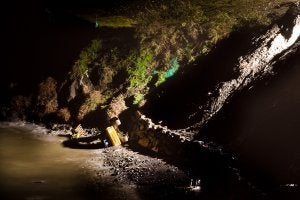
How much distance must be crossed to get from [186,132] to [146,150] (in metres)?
1.77

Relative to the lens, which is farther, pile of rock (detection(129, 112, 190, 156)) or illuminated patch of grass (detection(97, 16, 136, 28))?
illuminated patch of grass (detection(97, 16, 136, 28))

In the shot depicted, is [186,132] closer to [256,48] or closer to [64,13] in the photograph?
[256,48]

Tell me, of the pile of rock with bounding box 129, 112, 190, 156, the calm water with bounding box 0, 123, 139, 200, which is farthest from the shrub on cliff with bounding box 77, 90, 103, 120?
the pile of rock with bounding box 129, 112, 190, 156

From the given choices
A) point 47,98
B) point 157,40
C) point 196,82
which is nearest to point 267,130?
point 196,82

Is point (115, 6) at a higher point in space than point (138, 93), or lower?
higher

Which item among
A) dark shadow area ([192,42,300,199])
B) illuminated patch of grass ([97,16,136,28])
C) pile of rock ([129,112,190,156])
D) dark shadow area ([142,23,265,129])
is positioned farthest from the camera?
illuminated patch of grass ([97,16,136,28])

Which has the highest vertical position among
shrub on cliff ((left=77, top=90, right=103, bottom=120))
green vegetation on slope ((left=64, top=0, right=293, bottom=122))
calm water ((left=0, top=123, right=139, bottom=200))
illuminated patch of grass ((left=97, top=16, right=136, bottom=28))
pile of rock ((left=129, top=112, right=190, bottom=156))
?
illuminated patch of grass ((left=97, top=16, right=136, bottom=28))

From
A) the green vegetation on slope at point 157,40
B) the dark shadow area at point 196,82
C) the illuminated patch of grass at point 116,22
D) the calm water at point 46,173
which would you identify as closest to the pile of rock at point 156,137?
the dark shadow area at point 196,82

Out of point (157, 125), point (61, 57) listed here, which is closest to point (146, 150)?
point (157, 125)

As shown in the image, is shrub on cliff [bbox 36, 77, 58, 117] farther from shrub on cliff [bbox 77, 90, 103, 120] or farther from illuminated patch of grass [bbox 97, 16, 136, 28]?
illuminated patch of grass [bbox 97, 16, 136, 28]

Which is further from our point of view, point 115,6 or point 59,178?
point 115,6

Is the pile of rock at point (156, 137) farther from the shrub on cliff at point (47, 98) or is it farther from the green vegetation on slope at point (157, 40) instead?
the shrub on cliff at point (47, 98)

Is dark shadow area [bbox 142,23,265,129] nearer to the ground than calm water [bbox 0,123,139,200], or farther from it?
farther from it

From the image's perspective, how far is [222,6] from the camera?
57.3 feet
